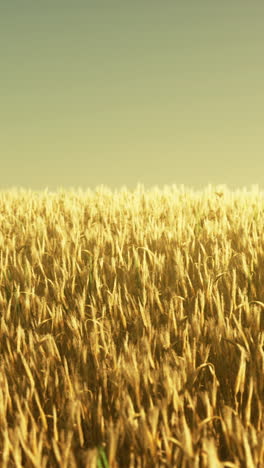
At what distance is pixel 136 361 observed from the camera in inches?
80.2

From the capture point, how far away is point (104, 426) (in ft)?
5.82

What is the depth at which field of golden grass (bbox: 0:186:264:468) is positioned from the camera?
1.55 metres

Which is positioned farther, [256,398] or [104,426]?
[256,398]

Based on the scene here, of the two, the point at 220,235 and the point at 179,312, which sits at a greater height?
the point at 220,235

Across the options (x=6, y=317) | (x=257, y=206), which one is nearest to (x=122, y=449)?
(x=6, y=317)

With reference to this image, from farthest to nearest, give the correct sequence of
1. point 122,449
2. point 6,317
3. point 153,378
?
point 6,317
point 153,378
point 122,449

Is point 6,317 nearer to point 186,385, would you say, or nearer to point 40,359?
point 40,359

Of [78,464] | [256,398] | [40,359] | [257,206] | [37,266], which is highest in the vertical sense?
[257,206]

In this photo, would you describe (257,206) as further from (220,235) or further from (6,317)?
(6,317)

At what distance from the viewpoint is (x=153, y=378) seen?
190cm

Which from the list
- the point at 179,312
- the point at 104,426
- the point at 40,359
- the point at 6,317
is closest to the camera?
the point at 104,426

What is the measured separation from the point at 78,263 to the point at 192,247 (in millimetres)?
753

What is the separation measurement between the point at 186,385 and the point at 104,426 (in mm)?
314

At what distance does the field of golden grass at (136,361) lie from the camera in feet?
5.08
